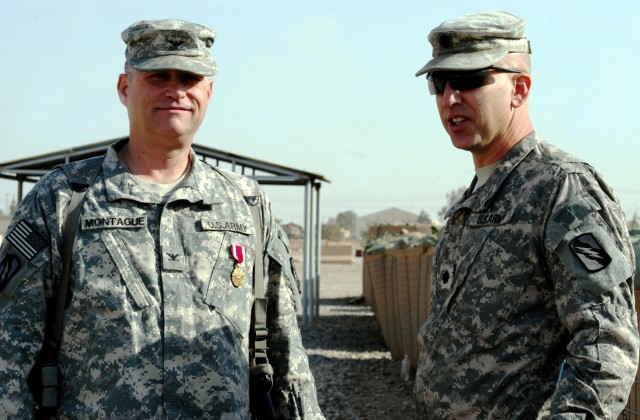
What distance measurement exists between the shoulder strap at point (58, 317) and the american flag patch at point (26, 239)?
8cm

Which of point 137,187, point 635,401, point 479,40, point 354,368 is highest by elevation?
point 479,40

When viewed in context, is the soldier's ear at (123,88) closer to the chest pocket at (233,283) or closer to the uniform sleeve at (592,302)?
the chest pocket at (233,283)

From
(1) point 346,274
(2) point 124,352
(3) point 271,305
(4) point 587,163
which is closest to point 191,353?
(2) point 124,352

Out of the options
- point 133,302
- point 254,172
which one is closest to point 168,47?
point 133,302

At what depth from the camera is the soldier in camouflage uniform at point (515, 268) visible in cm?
257

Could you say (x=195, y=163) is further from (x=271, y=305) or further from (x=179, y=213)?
(x=271, y=305)

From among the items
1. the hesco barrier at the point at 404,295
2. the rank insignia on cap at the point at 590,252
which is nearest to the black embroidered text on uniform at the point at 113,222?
Answer: the rank insignia on cap at the point at 590,252

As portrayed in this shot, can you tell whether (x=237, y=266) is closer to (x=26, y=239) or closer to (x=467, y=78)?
(x=26, y=239)

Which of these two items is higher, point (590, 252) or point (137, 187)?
point (137, 187)

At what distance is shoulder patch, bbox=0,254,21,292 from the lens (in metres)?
3.04

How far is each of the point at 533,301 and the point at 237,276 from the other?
1031 mm

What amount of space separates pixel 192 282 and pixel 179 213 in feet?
0.81

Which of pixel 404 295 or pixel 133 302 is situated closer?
pixel 133 302

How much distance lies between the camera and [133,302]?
3.09 m
